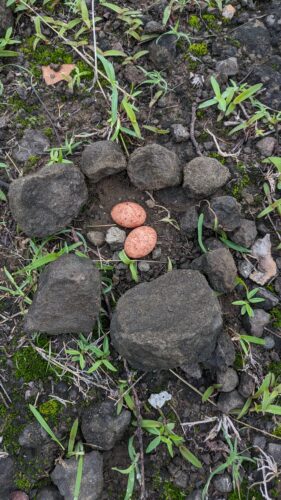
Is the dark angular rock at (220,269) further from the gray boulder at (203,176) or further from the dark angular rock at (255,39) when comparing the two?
the dark angular rock at (255,39)

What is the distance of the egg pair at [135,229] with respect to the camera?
2457mm

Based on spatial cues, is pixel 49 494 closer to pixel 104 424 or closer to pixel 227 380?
pixel 104 424

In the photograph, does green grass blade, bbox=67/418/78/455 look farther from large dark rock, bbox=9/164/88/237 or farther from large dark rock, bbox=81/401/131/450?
large dark rock, bbox=9/164/88/237

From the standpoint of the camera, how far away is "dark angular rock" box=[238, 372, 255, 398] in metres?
2.33

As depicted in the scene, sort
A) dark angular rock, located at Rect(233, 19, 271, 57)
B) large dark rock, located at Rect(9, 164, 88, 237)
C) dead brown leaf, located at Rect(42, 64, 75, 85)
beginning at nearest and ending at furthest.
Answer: large dark rock, located at Rect(9, 164, 88, 237)
dead brown leaf, located at Rect(42, 64, 75, 85)
dark angular rock, located at Rect(233, 19, 271, 57)

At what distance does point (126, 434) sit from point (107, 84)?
1865 mm

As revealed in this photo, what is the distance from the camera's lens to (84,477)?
2.20 m

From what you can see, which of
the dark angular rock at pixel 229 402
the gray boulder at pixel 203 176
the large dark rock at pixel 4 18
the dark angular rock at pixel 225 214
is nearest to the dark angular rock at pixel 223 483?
the dark angular rock at pixel 229 402

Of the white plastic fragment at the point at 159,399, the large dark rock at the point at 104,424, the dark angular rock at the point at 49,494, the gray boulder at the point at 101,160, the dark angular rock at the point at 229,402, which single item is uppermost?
the gray boulder at the point at 101,160

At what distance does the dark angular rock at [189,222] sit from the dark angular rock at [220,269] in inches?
6.5

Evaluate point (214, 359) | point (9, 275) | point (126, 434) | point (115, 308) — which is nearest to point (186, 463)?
point (126, 434)

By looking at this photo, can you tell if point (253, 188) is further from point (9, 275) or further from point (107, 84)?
point (9, 275)

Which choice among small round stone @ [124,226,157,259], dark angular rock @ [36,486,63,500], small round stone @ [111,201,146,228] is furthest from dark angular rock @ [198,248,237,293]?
dark angular rock @ [36,486,63,500]

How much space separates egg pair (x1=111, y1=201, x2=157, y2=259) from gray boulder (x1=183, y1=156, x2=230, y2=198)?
28 centimetres
